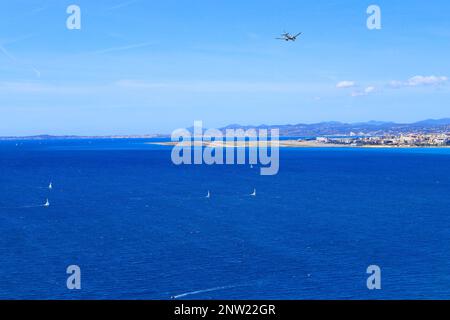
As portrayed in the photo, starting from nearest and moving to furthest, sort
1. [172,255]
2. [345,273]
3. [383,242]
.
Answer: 1. [345,273]
2. [172,255]
3. [383,242]

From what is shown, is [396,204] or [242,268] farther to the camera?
[396,204]

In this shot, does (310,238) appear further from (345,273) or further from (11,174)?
(11,174)

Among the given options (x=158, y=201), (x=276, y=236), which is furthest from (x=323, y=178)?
(x=276, y=236)

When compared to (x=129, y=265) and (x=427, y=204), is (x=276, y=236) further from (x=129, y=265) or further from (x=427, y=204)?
(x=427, y=204)
